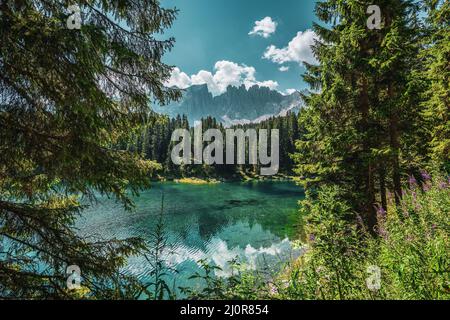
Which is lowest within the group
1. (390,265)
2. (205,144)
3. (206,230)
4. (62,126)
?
(206,230)

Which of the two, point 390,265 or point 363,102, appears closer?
point 390,265

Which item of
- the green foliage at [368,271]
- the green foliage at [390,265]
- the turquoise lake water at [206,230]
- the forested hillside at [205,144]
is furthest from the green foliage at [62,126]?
the forested hillside at [205,144]

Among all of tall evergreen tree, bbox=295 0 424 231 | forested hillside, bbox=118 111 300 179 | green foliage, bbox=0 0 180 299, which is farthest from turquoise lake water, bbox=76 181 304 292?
forested hillside, bbox=118 111 300 179

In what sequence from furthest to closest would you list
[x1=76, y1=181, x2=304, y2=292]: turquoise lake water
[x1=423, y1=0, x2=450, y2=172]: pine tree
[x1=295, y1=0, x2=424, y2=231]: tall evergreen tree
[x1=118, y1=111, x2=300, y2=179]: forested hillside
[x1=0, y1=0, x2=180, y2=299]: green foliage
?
[x1=118, y1=111, x2=300, y2=179]: forested hillside, [x1=76, y1=181, x2=304, y2=292]: turquoise lake water, [x1=423, y1=0, x2=450, y2=172]: pine tree, [x1=295, y1=0, x2=424, y2=231]: tall evergreen tree, [x1=0, y1=0, x2=180, y2=299]: green foliage

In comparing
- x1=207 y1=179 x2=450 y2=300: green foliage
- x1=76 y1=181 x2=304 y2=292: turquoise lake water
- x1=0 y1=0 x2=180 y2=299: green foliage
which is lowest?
x1=76 y1=181 x2=304 y2=292: turquoise lake water

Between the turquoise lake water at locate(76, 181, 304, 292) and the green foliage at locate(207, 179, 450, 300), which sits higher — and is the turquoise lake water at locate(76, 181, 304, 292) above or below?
below

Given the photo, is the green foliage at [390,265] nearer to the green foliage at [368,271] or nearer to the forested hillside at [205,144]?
the green foliage at [368,271]

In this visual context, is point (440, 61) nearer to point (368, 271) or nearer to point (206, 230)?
point (368, 271)

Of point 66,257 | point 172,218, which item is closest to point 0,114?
point 66,257

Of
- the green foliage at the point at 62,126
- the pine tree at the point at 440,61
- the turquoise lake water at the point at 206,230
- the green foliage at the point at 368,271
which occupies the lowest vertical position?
the turquoise lake water at the point at 206,230

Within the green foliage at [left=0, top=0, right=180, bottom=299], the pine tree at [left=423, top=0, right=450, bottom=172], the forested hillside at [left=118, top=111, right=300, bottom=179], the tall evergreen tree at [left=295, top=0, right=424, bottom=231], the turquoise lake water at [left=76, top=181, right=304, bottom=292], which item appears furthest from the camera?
the forested hillside at [left=118, top=111, right=300, bottom=179]

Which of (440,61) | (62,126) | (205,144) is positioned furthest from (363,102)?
(205,144)

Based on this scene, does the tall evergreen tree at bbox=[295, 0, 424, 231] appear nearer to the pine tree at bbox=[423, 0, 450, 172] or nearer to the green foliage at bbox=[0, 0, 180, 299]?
the pine tree at bbox=[423, 0, 450, 172]

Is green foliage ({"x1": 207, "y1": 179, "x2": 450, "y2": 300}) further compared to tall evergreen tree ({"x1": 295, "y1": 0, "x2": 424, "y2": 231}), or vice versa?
tall evergreen tree ({"x1": 295, "y1": 0, "x2": 424, "y2": 231})
